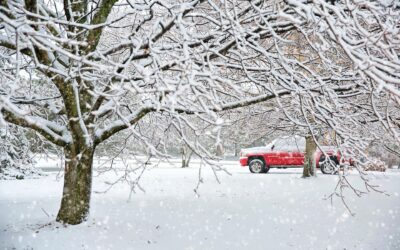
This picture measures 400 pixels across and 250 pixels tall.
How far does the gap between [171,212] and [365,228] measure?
3995mm

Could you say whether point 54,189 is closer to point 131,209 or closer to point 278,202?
point 131,209

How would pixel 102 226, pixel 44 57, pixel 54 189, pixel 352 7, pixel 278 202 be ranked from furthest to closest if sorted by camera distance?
pixel 54 189, pixel 278 202, pixel 102 226, pixel 44 57, pixel 352 7

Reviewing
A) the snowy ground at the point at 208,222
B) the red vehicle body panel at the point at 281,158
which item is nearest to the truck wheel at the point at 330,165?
the snowy ground at the point at 208,222

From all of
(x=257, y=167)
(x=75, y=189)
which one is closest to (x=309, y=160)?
(x=257, y=167)

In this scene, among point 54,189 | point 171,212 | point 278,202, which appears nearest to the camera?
point 171,212

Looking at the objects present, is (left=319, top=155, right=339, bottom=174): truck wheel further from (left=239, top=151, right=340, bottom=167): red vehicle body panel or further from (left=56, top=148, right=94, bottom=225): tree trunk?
(left=56, top=148, right=94, bottom=225): tree trunk

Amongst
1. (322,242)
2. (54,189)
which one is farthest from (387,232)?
(54,189)

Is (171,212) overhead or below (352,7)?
below

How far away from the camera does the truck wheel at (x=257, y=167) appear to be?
61.3ft

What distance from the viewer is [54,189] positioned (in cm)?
1219

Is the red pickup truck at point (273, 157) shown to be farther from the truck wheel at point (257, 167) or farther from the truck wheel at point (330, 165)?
the truck wheel at point (330, 165)

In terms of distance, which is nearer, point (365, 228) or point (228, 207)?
point (365, 228)

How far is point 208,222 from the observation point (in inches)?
289

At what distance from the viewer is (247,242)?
617cm
